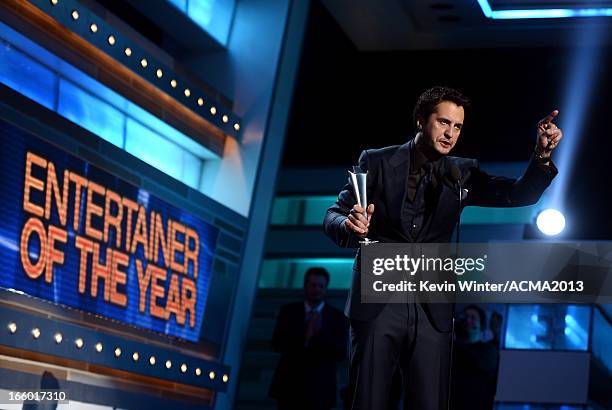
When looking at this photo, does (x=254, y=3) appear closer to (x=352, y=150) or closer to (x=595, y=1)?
(x=595, y=1)

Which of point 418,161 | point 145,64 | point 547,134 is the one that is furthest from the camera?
point 145,64

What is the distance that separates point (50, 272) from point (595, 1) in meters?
4.00

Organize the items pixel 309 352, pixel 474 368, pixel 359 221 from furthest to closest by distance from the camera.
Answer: pixel 309 352
pixel 474 368
pixel 359 221

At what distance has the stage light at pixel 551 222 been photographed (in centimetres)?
541

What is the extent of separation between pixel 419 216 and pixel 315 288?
13.8ft

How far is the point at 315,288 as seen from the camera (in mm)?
7215

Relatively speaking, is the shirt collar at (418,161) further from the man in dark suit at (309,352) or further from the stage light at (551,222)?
the man in dark suit at (309,352)

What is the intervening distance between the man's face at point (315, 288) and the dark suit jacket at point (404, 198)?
407 centimetres

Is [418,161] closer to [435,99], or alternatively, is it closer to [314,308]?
[435,99]

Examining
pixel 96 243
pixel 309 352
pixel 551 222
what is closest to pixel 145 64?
pixel 96 243

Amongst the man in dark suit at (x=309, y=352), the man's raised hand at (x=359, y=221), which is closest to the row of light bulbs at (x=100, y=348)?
the man in dark suit at (x=309, y=352)

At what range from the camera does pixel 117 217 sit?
6.08 meters

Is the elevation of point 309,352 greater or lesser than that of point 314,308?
lesser

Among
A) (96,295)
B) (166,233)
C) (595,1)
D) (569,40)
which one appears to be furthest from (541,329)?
(96,295)
